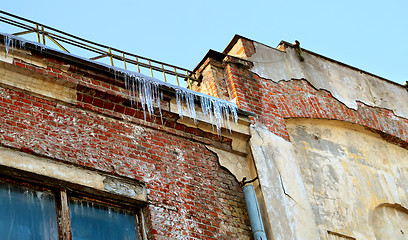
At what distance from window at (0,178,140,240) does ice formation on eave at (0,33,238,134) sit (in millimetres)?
1450

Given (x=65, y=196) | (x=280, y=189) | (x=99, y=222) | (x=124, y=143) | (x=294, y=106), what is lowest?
(x=99, y=222)

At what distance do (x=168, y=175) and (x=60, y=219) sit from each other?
1.44m

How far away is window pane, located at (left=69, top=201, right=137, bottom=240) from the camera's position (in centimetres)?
629

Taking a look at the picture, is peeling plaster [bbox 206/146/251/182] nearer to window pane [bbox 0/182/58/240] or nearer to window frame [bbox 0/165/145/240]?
window frame [bbox 0/165/145/240]

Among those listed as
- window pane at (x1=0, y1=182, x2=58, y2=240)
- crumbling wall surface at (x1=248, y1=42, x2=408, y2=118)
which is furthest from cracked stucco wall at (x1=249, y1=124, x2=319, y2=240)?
window pane at (x1=0, y1=182, x2=58, y2=240)

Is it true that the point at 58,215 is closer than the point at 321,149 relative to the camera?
Yes

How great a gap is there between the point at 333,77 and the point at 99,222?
4.95 metres

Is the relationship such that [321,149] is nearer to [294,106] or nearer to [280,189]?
[294,106]

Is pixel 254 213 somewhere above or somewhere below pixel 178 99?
below

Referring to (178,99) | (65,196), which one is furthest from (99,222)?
(178,99)

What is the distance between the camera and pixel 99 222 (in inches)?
254

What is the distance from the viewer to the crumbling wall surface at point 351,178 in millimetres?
8164

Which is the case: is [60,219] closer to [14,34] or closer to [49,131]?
[49,131]

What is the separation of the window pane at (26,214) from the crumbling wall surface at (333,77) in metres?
3.94
